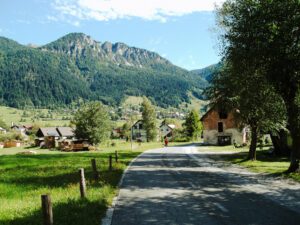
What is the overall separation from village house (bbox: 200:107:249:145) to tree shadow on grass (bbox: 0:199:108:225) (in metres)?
81.2

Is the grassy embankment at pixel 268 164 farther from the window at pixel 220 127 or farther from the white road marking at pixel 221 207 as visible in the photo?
the window at pixel 220 127

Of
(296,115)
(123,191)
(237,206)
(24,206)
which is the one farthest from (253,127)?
(24,206)

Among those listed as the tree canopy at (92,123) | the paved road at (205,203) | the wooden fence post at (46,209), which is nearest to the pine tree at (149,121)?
the tree canopy at (92,123)

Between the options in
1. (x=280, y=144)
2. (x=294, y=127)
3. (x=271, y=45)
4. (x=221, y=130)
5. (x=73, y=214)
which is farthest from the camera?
(x=221, y=130)

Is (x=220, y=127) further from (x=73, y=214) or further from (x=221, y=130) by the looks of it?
(x=73, y=214)

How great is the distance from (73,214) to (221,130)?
281ft

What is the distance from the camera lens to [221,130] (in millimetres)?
96438

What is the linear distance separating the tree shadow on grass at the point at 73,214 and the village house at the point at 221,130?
81.2 meters

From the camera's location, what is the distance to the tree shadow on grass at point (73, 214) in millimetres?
11984

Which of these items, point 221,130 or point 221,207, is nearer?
point 221,207

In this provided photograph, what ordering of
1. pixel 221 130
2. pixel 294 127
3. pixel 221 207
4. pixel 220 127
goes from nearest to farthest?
pixel 221 207, pixel 294 127, pixel 221 130, pixel 220 127

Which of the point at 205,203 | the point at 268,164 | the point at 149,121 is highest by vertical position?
the point at 149,121

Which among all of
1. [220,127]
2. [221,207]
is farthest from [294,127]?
[220,127]

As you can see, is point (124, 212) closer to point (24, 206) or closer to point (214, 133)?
point (24, 206)
